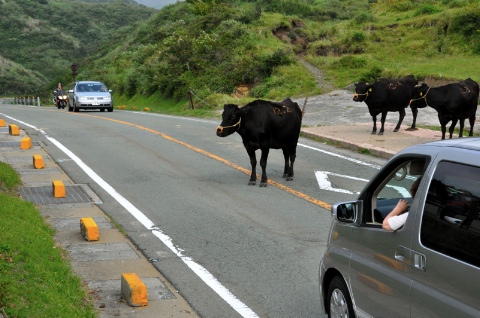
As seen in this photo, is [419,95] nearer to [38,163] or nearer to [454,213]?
[38,163]

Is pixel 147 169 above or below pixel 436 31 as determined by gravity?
below

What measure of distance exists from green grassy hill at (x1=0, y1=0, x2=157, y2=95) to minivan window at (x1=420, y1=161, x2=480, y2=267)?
85447mm

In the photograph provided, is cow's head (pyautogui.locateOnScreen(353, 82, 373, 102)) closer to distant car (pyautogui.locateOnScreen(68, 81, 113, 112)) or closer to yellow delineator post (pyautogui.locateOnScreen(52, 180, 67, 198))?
yellow delineator post (pyautogui.locateOnScreen(52, 180, 67, 198))

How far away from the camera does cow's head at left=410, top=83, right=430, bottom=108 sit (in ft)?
69.8

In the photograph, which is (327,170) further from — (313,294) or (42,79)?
(42,79)

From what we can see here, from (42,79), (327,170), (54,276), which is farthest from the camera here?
(42,79)

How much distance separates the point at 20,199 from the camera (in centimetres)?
1205

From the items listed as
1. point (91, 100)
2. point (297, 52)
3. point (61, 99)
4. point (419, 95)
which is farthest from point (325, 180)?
point (297, 52)

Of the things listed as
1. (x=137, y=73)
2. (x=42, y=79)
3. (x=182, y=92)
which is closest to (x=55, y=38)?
(x=42, y=79)

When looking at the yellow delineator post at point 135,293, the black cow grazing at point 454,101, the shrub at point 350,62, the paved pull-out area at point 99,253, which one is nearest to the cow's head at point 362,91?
the black cow grazing at point 454,101

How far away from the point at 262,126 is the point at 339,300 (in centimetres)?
784

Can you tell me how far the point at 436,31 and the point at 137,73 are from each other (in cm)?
2221

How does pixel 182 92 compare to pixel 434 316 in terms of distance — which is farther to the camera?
pixel 182 92

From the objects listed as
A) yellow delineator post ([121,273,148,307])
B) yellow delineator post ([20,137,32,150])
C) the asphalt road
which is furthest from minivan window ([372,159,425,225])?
yellow delineator post ([20,137,32,150])
